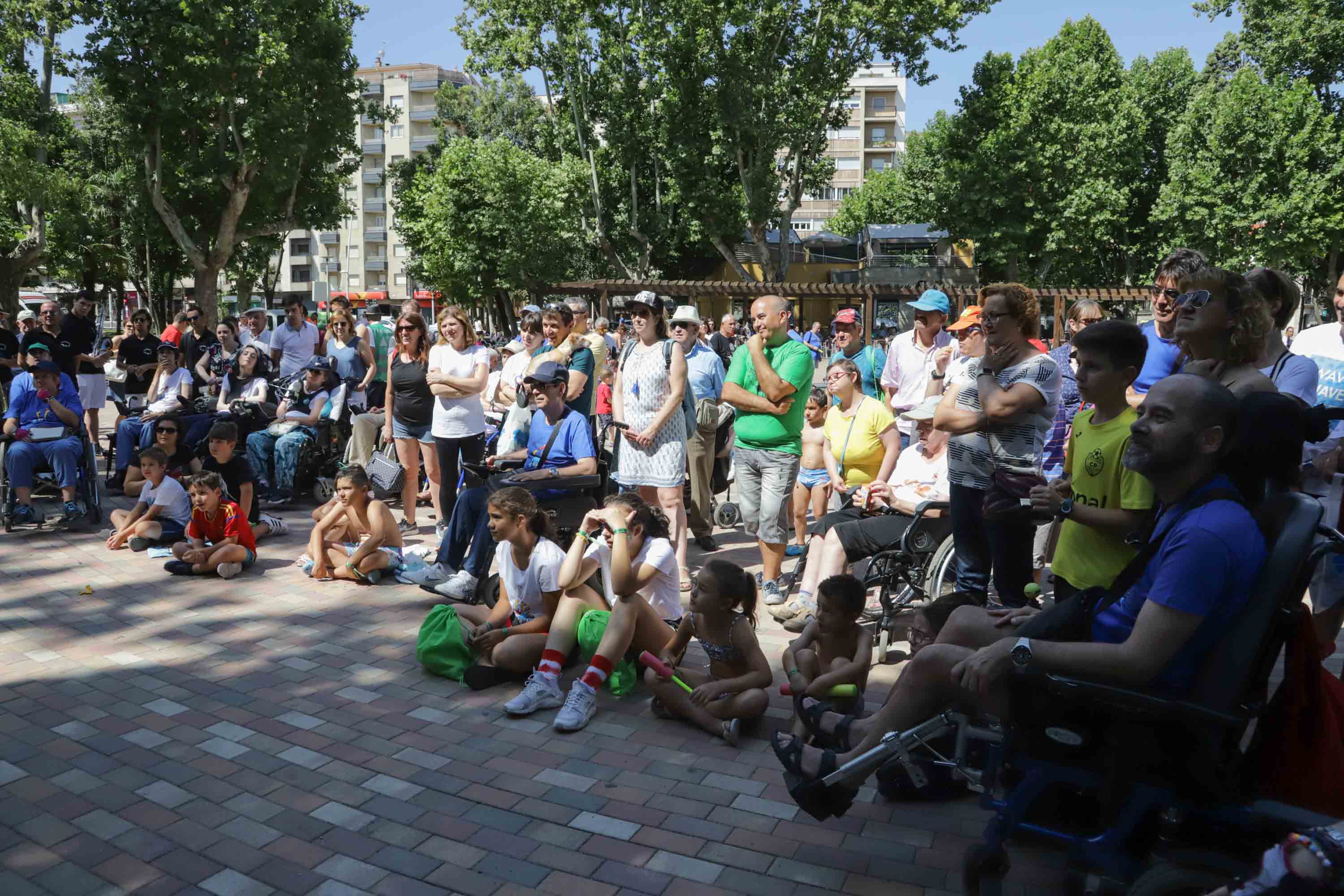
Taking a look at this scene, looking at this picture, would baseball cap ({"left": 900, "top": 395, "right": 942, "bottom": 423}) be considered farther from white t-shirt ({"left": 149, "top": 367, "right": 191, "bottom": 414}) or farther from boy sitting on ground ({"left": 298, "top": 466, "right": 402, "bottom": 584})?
white t-shirt ({"left": 149, "top": 367, "right": 191, "bottom": 414})

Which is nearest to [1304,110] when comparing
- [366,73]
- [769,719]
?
[769,719]

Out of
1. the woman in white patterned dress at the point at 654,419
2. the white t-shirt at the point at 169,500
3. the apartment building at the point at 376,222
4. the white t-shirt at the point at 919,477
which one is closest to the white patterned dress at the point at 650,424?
the woman in white patterned dress at the point at 654,419

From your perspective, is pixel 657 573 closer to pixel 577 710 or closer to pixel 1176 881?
pixel 577 710

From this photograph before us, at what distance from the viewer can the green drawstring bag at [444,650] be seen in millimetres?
4945

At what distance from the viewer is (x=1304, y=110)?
31.3 m

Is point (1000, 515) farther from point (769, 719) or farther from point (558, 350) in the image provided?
point (558, 350)

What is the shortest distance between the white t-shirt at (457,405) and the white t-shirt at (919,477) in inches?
128

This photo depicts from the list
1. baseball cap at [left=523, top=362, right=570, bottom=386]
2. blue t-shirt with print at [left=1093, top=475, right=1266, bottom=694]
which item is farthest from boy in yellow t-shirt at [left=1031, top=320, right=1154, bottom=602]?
baseball cap at [left=523, top=362, right=570, bottom=386]

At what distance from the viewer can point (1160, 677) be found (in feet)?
8.34

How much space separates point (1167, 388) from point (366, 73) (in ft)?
286

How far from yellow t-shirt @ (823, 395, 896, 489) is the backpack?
3.37ft

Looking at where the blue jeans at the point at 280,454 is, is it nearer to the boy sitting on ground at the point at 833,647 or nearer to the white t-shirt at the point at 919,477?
the white t-shirt at the point at 919,477

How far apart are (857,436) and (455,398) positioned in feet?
10.2

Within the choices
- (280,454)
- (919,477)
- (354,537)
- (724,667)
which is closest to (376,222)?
(280,454)
